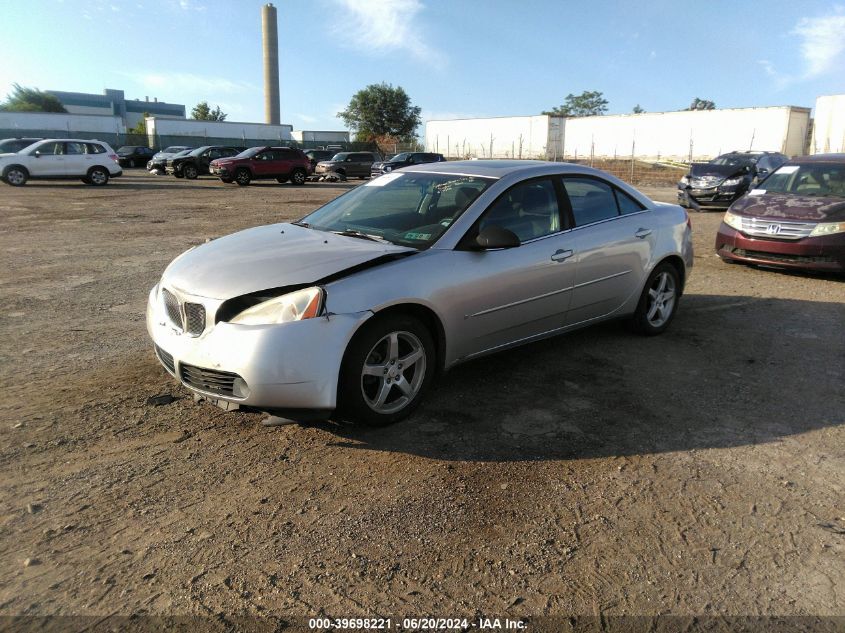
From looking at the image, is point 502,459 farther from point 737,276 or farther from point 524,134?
point 524,134

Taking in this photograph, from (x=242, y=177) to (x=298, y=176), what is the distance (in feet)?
9.85

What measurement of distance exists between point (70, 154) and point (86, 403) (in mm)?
23153

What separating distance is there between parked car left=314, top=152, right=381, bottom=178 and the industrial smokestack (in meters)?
48.7

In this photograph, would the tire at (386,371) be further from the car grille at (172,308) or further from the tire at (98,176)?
the tire at (98,176)

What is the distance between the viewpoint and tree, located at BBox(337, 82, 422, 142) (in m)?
81.5

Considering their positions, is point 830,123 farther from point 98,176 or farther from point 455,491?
point 455,491

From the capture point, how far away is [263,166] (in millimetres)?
29359

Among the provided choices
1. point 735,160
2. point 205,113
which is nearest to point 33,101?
point 205,113

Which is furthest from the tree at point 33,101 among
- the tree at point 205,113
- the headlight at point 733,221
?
the headlight at point 733,221

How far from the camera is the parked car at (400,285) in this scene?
3.45 m

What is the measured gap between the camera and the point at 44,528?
2.84 m

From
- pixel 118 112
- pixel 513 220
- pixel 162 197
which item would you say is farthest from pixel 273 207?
pixel 118 112

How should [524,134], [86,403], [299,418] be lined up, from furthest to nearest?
[524,134] < [86,403] < [299,418]

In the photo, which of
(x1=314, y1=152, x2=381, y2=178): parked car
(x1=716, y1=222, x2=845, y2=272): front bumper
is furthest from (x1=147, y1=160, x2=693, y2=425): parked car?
→ (x1=314, y1=152, x2=381, y2=178): parked car
